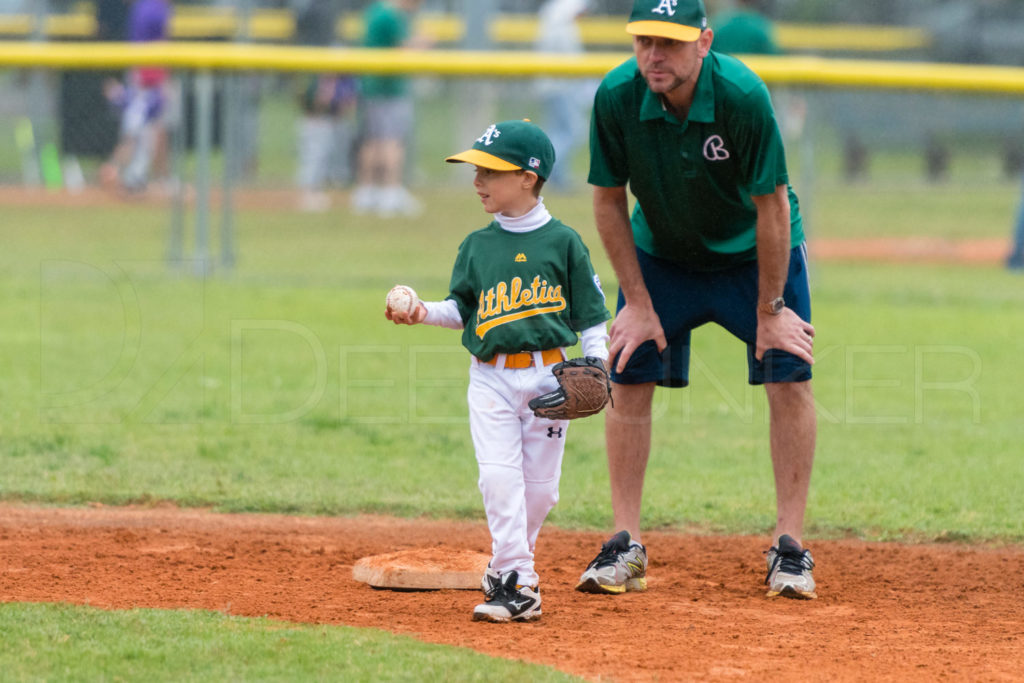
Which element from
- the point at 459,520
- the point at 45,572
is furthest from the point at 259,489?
the point at 45,572

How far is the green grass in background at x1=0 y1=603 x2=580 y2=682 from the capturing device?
12.2 feet

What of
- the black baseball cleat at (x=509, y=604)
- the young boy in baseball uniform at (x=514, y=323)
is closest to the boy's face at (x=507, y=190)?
the young boy in baseball uniform at (x=514, y=323)

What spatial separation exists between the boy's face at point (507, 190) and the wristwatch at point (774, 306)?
0.94 meters

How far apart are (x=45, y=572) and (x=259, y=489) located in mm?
1501

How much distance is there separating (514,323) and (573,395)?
0.30 meters

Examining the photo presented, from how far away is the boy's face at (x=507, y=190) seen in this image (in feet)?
14.5

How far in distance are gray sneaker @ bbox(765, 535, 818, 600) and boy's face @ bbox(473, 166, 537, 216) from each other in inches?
60.5

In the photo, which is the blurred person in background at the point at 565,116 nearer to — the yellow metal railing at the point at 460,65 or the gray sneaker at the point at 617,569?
the yellow metal railing at the point at 460,65

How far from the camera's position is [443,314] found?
445 cm

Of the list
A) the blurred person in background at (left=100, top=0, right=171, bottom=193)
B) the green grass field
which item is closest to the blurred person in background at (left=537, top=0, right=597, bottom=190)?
the green grass field

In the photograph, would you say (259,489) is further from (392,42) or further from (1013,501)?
Answer: (392,42)

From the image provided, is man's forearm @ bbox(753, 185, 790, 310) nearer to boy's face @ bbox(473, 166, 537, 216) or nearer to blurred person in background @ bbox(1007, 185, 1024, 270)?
boy's face @ bbox(473, 166, 537, 216)

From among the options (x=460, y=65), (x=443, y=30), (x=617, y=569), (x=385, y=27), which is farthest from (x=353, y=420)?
(x=443, y=30)

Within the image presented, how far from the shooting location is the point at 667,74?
4574 millimetres
